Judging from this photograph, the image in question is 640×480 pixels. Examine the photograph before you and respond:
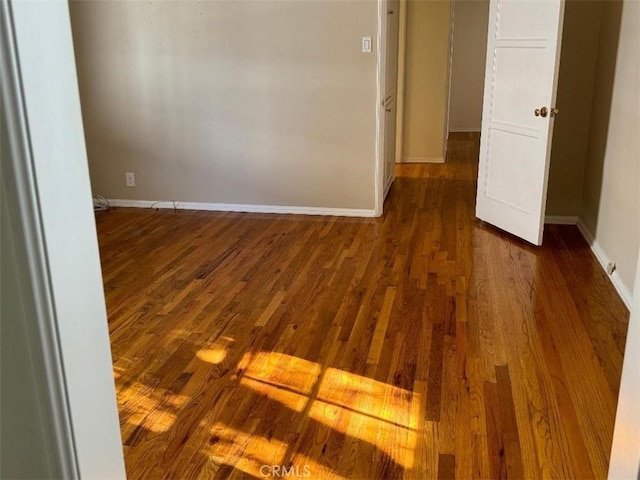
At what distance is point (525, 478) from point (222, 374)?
1.26m

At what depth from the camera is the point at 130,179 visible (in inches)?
204

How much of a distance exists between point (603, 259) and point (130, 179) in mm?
3702

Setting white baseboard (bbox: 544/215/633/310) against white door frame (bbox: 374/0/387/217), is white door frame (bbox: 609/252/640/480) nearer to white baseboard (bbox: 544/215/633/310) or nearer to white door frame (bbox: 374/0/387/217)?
white baseboard (bbox: 544/215/633/310)

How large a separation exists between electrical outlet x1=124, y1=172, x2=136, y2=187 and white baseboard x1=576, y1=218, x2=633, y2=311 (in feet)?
11.7

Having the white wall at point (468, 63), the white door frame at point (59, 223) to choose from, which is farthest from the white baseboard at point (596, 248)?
the white wall at point (468, 63)

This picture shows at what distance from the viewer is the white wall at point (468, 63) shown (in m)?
8.73

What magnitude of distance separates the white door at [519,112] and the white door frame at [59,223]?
3467 mm

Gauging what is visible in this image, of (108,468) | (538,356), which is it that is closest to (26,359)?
(108,468)

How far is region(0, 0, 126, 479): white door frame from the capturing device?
28.8 inches

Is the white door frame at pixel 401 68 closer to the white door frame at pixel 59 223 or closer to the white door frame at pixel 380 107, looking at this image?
the white door frame at pixel 380 107

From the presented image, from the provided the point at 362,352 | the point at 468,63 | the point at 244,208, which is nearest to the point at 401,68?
the point at 244,208

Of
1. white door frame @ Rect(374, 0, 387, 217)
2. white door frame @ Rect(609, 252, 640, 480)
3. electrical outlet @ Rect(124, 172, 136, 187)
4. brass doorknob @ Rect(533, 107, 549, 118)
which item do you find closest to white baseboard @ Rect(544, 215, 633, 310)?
Result: brass doorknob @ Rect(533, 107, 549, 118)

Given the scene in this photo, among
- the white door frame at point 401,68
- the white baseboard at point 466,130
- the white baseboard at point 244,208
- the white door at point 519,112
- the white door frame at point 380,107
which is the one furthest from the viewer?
the white baseboard at point 466,130

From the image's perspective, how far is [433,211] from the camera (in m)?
4.97
